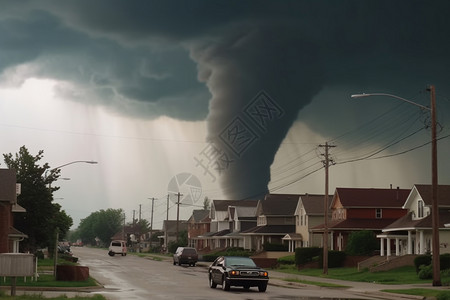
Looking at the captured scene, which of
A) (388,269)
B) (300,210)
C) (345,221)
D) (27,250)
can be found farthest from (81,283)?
(300,210)

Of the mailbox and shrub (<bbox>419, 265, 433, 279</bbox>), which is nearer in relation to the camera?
the mailbox

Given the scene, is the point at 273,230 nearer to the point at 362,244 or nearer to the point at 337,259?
the point at 362,244

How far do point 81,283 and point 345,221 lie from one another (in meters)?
47.8

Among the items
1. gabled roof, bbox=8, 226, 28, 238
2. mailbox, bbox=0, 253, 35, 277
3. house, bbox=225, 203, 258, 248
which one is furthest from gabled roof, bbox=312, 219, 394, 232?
mailbox, bbox=0, 253, 35, 277

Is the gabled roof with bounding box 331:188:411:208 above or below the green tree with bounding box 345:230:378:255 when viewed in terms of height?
above

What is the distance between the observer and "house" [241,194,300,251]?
9931cm

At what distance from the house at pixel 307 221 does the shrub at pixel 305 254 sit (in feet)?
60.8

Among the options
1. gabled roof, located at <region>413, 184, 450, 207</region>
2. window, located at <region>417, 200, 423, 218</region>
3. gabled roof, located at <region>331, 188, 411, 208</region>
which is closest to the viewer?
gabled roof, located at <region>413, 184, 450, 207</region>

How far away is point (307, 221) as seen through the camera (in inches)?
3553

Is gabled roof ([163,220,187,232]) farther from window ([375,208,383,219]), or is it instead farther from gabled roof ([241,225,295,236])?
window ([375,208,383,219])

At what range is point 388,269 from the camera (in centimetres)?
5600

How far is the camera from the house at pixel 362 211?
78375 millimetres

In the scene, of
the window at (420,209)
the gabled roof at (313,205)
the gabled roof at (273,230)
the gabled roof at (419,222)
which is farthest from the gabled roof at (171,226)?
the window at (420,209)

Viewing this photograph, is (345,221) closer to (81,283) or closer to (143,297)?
(81,283)
